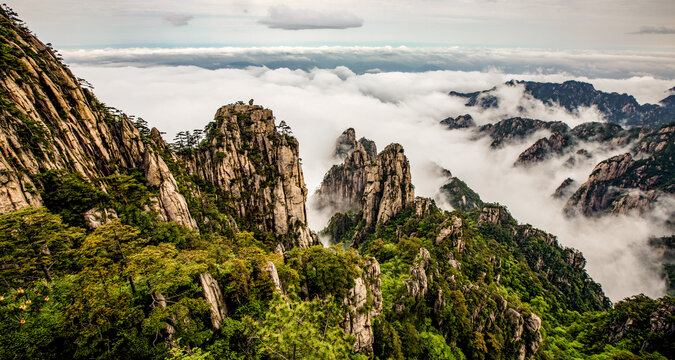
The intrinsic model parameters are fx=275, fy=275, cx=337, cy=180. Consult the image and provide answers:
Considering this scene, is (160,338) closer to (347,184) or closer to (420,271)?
(420,271)

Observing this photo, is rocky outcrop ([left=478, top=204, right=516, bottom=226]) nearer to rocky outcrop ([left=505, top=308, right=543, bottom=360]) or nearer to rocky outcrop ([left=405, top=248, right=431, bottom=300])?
rocky outcrop ([left=505, top=308, right=543, bottom=360])

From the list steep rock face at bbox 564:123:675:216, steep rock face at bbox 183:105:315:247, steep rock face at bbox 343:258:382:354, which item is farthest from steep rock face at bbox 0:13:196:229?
steep rock face at bbox 564:123:675:216

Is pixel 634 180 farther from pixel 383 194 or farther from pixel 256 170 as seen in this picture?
pixel 256 170

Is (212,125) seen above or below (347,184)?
above

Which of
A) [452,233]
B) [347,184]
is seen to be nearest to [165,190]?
[452,233]

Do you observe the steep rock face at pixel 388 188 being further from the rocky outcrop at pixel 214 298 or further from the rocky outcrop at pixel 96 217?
the rocky outcrop at pixel 96 217

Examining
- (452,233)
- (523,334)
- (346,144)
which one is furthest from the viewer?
(346,144)

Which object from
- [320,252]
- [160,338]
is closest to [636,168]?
[320,252]
